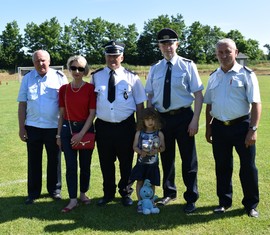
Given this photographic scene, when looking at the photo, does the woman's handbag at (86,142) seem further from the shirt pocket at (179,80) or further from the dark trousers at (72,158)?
the shirt pocket at (179,80)

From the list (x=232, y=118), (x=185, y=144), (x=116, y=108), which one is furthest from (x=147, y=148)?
(x=232, y=118)

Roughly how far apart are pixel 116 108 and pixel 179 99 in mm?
832

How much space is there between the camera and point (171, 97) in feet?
14.6

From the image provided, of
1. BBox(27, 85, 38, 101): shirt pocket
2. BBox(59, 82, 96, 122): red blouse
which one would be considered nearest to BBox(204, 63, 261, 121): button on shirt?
BBox(59, 82, 96, 122): red blouse

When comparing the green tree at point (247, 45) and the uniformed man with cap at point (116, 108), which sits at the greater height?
the green tree at point (247, 45)

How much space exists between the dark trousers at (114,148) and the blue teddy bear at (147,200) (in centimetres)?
38

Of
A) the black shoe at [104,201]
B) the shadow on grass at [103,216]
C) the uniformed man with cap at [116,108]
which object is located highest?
the uniformed man with cap at [116,108]

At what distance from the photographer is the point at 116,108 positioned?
14.9 feet

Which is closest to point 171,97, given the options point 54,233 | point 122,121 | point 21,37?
point 122,121

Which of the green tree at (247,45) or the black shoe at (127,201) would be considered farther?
the green tree at (247,45)

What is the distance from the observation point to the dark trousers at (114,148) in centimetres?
466

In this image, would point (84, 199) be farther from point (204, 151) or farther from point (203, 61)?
point (203, 61)

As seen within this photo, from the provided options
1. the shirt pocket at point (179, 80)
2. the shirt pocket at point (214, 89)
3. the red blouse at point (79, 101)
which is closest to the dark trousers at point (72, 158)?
the red blouse at point (79, 101)

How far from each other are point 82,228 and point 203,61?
285ft
